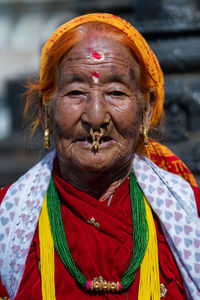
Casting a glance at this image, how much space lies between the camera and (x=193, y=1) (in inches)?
144

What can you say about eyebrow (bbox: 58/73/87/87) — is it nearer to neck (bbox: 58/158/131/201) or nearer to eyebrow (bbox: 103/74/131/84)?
eyebrow (bbox: 103/74/131/84)

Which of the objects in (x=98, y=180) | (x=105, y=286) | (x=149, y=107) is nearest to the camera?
(x=105, y=286)

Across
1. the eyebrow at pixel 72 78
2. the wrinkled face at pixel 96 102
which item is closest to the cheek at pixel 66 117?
the wrinkled face at pixel 96 102

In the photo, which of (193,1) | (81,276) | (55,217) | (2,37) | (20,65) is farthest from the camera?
(2,37)

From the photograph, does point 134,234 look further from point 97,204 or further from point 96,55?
point 96,55

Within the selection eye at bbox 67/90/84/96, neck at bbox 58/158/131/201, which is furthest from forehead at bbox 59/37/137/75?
neck at bbox 58/158/131/201

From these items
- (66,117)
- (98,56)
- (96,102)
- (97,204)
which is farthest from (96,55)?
(97,204)

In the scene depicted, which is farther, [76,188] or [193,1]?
[193,1]

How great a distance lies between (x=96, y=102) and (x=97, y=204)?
528 mm

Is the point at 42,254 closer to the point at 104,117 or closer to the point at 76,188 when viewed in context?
the point at 76,188

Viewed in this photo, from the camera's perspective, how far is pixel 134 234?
230cm

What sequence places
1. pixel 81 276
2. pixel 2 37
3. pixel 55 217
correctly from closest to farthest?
pixel 81 276 < pixel 55 217 < pixel 2 37

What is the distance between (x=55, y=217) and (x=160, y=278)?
62 cm

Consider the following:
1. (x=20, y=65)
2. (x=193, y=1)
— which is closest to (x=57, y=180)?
(x=193, y=1)
